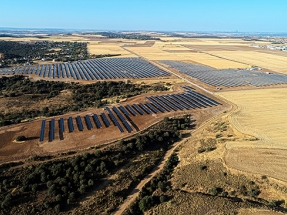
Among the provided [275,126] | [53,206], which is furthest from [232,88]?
[53,206]

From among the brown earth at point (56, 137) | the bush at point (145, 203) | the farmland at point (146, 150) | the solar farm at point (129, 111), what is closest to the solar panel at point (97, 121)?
the solar farm at point (129, 111)

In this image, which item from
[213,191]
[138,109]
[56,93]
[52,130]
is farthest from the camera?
[56,93]

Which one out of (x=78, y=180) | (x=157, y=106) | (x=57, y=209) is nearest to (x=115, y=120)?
(x=157, y=106)

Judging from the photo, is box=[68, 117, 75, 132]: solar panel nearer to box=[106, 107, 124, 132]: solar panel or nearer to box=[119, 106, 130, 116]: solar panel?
box=[106, 107, 124, 132]: solar panel

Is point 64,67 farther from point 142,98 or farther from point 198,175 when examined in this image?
point 198,175

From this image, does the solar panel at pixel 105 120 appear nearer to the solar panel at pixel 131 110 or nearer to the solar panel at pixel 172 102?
the solar panel at pixel 131 110

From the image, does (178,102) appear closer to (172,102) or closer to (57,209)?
(172,102)
